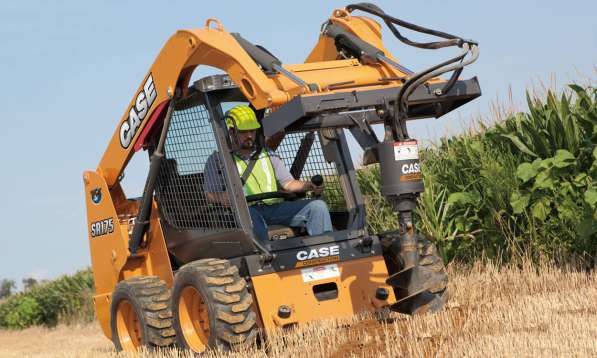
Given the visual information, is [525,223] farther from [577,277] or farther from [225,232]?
[225,232]

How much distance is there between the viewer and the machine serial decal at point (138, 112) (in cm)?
768

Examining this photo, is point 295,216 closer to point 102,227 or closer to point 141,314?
point 141,314

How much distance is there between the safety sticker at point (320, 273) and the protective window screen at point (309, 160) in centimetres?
94

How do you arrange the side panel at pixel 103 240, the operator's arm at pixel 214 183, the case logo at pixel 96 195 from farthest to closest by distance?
the case logo at pixel 96 195
the side panel at pixel 103 240
the operator's arm at pixel 214 183

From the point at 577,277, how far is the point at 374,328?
2671mm

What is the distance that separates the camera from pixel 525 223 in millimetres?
9633

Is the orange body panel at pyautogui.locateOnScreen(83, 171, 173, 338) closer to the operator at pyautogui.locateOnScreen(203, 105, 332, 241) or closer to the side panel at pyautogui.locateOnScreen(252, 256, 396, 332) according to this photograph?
the operator at pyautogui.locateOnScreen(203, 105, 332, 241)

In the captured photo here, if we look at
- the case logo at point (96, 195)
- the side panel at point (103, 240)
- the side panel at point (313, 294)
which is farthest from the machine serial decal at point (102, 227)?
the side panel at point (313, 294)

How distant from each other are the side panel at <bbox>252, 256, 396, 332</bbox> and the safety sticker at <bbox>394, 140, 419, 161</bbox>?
1257 millimetres

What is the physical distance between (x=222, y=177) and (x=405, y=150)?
1557 millimetres

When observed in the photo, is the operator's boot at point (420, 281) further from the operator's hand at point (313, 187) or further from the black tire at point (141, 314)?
the black tire at point (141, 314)

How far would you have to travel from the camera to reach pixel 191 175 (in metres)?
7.54

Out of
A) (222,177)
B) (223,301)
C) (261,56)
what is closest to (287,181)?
(222,177)

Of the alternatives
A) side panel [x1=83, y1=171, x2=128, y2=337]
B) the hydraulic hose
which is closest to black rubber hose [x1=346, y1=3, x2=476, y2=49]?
the hydraulic hose
